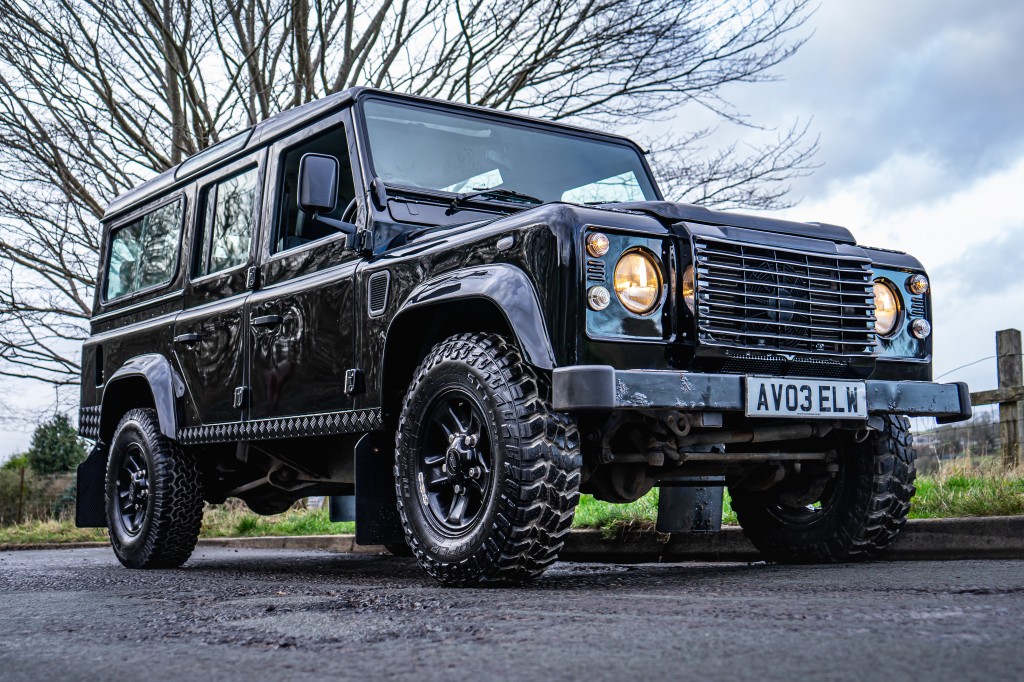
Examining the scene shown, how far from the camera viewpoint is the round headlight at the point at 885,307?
4.96m

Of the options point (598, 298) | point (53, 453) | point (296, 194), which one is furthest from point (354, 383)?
point (53, 453)

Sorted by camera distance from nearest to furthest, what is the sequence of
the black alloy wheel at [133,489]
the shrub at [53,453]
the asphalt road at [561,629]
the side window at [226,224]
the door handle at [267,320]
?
the asphalt road at [561,629] < the door handle at [267,320] < the side window at [226,224] < the black alloy wheel at [133,489] < the shrub at [53,453]

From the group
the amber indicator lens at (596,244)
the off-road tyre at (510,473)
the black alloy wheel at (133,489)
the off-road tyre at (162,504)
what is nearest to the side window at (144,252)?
the off-road tyre at (162,504)

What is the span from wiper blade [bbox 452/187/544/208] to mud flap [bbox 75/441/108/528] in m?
3.57

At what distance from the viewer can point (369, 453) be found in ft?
16.7

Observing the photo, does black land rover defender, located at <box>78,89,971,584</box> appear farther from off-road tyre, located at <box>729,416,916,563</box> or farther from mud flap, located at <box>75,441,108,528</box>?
mud flap, located at <box>75,441,108,528</box>

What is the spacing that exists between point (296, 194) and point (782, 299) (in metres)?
2.65

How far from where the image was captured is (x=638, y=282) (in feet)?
14.0

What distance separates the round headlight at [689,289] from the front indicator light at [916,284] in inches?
51.9

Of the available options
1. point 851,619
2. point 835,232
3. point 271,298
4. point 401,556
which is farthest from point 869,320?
point 401,556

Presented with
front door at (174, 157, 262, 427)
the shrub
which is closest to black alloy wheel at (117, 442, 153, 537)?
front door at (174, 157, 262, 427)

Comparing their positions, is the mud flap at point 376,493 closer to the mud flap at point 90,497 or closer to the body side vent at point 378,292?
the body side vent at point 378,292

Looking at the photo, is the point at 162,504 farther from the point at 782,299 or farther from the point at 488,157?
the point at 782,299

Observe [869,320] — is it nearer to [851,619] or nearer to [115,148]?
[851,619]
